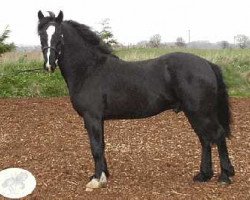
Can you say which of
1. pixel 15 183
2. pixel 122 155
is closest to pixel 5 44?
pixel 122 155

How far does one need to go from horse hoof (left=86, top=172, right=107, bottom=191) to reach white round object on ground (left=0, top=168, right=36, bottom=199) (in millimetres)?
1297

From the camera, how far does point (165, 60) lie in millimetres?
5914

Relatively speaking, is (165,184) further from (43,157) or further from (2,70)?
(2,70)

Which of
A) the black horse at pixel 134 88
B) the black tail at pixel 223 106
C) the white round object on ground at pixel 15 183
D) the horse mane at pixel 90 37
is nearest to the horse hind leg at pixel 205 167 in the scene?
the black horse at pixel 134 88

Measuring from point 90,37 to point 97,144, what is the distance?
4.63ft

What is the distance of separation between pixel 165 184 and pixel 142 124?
4226mm

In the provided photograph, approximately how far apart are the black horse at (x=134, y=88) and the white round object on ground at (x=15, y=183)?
1354 mm

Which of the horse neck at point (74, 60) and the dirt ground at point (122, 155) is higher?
the horse neck at point (74, 60)

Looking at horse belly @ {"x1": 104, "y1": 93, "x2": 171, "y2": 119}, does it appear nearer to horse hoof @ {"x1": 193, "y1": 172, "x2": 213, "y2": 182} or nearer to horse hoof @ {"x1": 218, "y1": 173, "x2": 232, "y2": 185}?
horse hoof @ {"x1": 193, "y1": 172, "x2": 213, "y2": 182}

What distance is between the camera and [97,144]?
5.90 m

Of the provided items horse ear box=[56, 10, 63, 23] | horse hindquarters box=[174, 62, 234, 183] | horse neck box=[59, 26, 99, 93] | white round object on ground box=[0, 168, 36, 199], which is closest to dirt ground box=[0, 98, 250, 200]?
horse hindquarters box=[174, 62, 234, 183]

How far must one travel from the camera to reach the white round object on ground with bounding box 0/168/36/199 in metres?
4.54

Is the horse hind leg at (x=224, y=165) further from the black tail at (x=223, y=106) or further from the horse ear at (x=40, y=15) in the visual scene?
the horse ear at (x=40, y=15)

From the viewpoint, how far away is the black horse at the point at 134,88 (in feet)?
18.8
